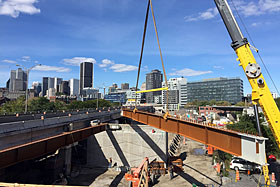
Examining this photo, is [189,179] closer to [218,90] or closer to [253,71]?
[253,71]

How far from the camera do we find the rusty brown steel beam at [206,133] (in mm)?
13617

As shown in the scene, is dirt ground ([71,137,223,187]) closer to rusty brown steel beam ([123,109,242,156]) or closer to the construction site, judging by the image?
the construction site

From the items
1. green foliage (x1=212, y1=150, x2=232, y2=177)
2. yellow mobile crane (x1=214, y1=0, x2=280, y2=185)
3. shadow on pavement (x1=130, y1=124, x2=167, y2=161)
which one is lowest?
green foliage (x1=212, y1=150, x2=232, y2=177)

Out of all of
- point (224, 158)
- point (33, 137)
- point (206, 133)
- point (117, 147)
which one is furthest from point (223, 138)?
point (117, 147)

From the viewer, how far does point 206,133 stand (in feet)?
51.6

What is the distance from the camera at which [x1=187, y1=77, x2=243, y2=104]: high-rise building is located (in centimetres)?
17038

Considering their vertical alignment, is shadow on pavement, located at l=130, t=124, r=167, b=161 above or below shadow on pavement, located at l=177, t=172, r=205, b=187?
above

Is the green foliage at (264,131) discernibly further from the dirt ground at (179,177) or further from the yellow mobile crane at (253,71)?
the yellow mobile crane at (253,71)

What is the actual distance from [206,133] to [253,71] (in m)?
7.61

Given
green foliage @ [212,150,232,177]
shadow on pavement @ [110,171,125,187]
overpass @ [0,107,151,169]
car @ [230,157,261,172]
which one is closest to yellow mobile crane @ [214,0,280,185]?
car @ [230,157,261,172]

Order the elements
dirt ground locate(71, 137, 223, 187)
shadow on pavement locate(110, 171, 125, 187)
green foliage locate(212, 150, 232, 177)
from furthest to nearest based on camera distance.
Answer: green foliage locate(212, 150, 232, 177) < shadow on pavement locate(110, 171, 125, 187) < dirt ground locate(71, 137, 223, 187)

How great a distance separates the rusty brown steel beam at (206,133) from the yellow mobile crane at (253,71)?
4627 millimetres

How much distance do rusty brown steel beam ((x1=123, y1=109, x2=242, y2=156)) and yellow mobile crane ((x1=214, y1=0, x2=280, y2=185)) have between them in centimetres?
463

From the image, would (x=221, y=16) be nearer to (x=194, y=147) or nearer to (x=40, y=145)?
(x=40, y=145)
